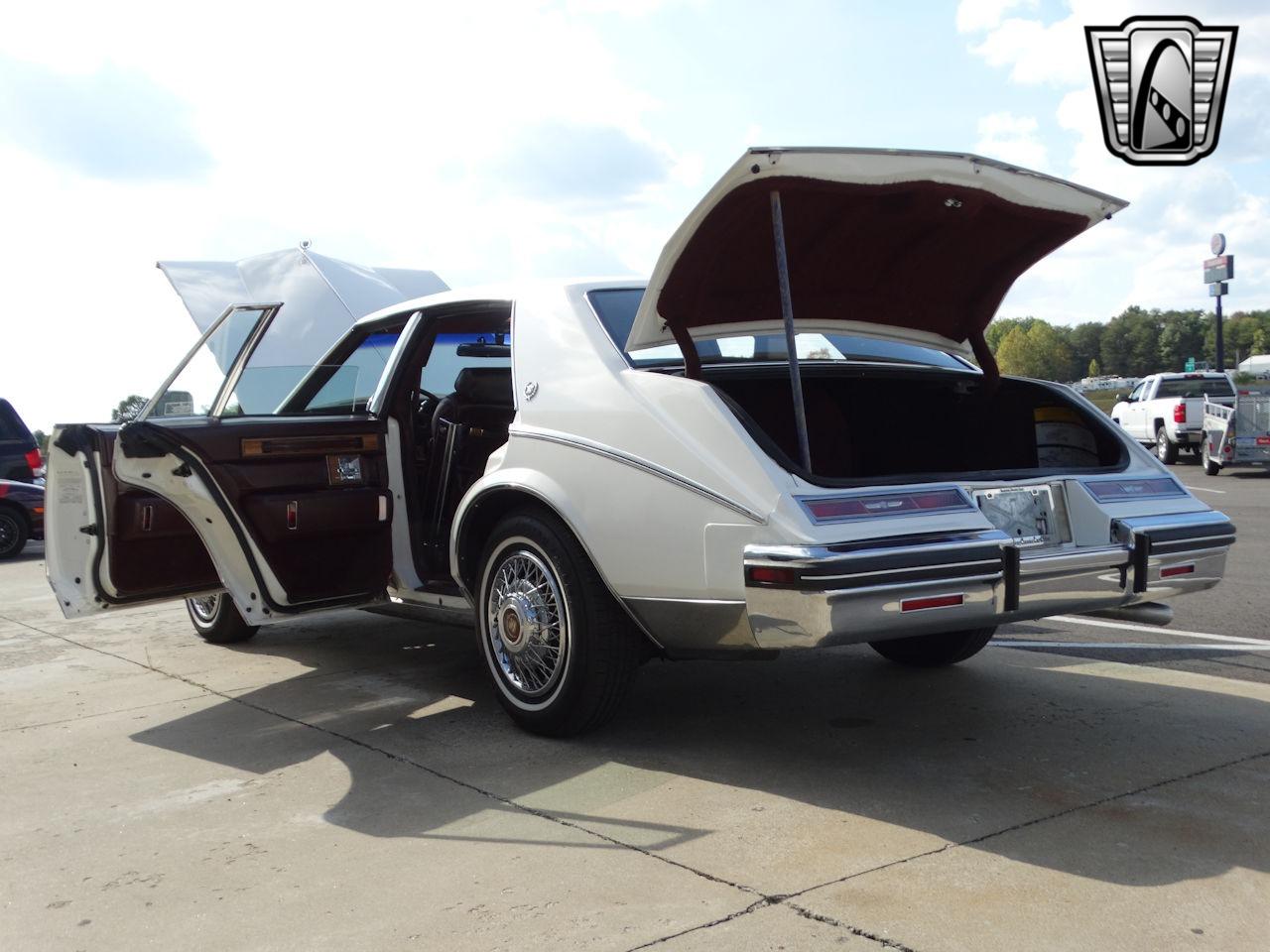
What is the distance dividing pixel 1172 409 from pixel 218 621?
71.2 ft

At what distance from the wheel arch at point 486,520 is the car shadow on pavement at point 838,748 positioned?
0.56m

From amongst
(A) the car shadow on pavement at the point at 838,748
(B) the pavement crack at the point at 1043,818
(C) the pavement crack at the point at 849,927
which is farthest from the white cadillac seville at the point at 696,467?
(C) the pavement crack at the point at 849,927

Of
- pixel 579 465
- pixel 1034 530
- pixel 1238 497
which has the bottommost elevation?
pixel 1238 497

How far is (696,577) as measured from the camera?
393 cm

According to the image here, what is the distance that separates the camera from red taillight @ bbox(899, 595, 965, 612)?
3.73 m

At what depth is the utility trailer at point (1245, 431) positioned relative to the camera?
20.4 metres

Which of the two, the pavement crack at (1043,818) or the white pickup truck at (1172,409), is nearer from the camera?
the pavement crack at (1043,818)

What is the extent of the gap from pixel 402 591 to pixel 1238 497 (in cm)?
1383

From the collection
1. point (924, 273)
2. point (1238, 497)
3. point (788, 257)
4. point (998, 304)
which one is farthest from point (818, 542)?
point (1238, 497)

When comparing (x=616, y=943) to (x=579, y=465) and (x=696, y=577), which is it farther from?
(x=579, y=465)

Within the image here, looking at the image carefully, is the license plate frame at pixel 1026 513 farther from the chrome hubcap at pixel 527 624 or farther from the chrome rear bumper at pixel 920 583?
the chrome hubcap at pixel 527 624

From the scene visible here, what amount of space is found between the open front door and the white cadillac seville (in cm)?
1

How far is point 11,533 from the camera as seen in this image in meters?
13.6

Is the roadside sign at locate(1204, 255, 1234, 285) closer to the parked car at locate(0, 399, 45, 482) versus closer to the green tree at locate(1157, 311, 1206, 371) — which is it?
the parked car at locate(0, 399, 45, 482)
